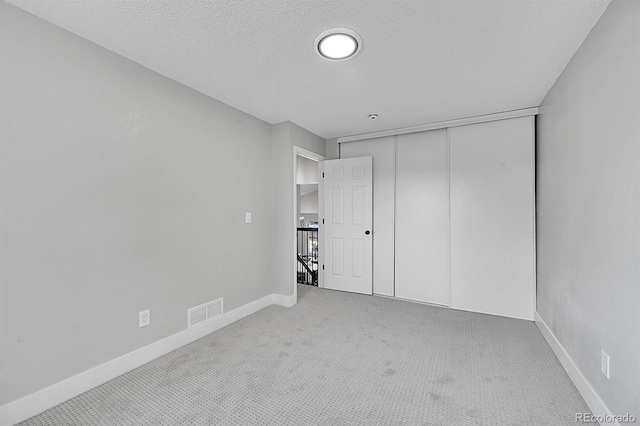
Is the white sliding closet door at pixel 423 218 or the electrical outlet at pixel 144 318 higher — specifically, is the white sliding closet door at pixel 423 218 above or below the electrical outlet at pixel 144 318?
above

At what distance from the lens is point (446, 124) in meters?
3.52

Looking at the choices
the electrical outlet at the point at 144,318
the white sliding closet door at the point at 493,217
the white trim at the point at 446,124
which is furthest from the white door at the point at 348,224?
the electrical outlet at the point at 144,318

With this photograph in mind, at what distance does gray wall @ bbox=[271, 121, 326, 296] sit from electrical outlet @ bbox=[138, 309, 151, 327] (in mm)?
1615

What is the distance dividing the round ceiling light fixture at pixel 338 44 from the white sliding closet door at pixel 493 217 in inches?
83.1

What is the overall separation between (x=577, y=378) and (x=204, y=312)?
2.96 metres

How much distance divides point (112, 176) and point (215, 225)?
40.2 inches

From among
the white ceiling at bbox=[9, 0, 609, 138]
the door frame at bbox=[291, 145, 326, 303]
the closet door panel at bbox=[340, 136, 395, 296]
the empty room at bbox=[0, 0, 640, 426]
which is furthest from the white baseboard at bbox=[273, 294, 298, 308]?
the white ceiling at bbox=[9, 0, 609, 138]

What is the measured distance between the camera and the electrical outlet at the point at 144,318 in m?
2.21

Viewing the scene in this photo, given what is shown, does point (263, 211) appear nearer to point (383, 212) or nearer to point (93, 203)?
point (383, 212)

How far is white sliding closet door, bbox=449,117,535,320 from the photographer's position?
316 centimetres

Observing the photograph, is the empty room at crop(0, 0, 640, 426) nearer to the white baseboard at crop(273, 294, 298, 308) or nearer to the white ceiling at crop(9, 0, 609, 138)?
the white ceiling at crop(9, 0, 609, 138)

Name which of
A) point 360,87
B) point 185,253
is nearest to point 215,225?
point 185,253

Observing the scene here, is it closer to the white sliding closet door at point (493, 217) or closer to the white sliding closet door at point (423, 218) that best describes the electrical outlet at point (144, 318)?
the white sliding closet door at point (423, 218)

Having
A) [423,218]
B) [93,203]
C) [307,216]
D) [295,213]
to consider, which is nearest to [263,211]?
[295,213]
